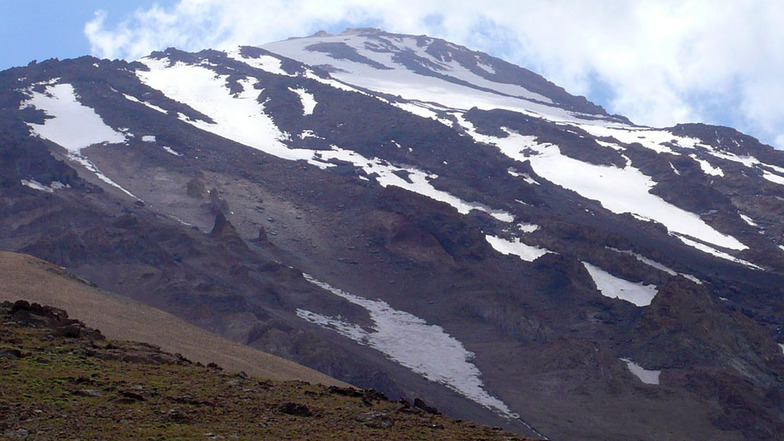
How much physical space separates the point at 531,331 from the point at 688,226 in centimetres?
5470

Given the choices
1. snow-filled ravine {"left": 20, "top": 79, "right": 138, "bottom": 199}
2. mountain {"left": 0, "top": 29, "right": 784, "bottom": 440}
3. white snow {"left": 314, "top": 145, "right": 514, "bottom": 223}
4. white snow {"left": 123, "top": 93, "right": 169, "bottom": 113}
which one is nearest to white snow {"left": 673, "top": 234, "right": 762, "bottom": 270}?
mountain {"left": 0, "top": 29, "right": 784, "bottom": 440}

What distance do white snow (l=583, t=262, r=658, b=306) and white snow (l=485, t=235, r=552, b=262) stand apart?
16.7 feet

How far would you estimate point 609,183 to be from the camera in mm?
132500

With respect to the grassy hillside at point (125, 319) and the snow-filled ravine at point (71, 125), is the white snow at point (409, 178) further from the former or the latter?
the grassy hillside at point (125, 319)

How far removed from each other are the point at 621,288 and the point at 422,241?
1794 centimetres

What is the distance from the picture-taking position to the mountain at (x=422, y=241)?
199 feet

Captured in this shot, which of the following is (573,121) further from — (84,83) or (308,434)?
(308,434)

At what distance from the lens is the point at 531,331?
71.0 metres

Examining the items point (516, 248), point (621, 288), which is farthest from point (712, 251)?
point (516, 248)

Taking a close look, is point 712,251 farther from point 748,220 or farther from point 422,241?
point 422,241

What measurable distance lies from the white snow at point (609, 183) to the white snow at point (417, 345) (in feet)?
177

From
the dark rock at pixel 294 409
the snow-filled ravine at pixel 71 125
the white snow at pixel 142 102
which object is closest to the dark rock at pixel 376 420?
the dark rock at pixel 294 409

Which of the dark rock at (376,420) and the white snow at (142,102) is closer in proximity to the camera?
the dark rock at (376,420)

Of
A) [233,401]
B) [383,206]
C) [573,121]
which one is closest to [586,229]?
[383,206]
